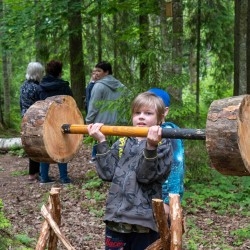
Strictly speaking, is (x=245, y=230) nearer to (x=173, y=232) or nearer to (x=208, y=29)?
(x=173, y=232)

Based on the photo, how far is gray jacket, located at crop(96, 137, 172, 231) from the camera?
10.6ft

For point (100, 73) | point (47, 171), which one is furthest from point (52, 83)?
point (47, 171)

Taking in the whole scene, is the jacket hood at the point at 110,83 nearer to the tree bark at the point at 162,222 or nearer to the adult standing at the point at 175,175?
the adult standing at the point at 175,175

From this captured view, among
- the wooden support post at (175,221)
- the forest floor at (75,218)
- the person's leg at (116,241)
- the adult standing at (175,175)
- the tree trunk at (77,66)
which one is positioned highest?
the tree trunk at (77,66)

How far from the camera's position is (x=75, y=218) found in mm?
7094

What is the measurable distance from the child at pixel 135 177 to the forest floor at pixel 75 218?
2839 mm

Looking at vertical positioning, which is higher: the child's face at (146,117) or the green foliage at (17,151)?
the child's face at (146,117)

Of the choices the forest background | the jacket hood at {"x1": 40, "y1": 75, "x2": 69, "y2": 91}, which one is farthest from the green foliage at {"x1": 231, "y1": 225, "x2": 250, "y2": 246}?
the jacket hood at {"x1": 40, "y1": 75, "x2": 69, "y2": 91}

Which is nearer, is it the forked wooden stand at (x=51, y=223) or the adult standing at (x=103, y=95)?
the forked wooden stand at (x=51, y=223)

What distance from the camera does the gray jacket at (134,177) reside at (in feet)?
10.6

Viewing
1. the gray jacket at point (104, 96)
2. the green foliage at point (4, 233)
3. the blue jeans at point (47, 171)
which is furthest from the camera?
the gray jacket at point (104, 96)

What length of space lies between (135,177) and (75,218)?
399 centimetres

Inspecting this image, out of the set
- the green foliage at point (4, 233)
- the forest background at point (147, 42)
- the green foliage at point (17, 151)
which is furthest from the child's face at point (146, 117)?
the green foliage at point (17, 151)

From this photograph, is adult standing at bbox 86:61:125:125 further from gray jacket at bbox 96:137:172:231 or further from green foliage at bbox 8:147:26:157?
gray jacket at bbox 96:137:172:231
